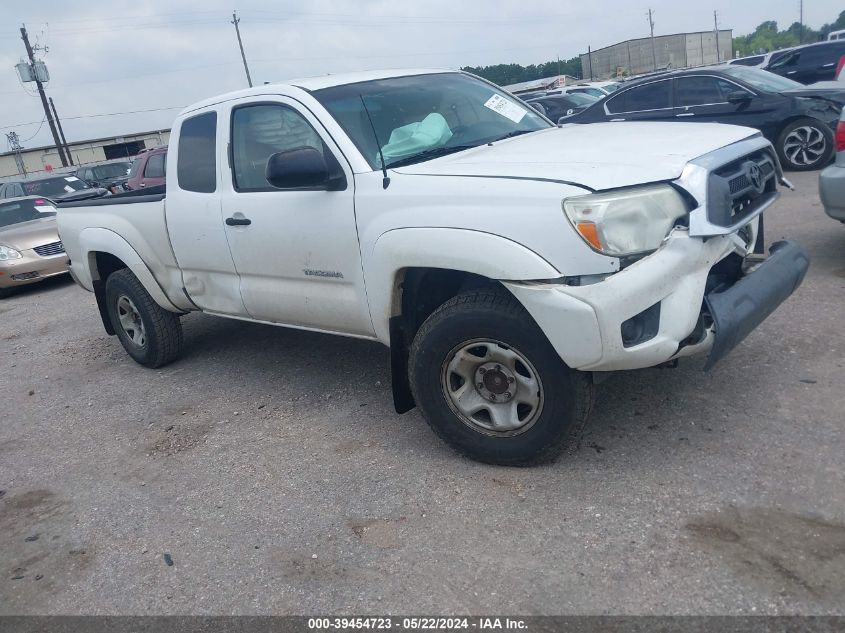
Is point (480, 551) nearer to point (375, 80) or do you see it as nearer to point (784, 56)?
point (375, 80)

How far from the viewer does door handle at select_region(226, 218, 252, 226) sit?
446cm

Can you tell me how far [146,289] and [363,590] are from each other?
3510 millimetres

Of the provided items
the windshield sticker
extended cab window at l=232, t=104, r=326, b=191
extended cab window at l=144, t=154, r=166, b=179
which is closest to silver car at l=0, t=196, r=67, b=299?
extended cab window at l=144, t=154, r=166, b=179

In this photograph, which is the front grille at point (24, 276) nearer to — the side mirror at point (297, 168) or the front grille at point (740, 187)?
the side mirror at point (297, 168)

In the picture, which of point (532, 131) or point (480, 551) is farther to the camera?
point (532, 131)

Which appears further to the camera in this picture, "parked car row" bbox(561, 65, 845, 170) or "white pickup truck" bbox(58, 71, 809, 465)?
"parked car row" bbox(561, 65, 845, 170)

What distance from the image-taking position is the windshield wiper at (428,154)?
12.8 ft

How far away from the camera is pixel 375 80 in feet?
14.7

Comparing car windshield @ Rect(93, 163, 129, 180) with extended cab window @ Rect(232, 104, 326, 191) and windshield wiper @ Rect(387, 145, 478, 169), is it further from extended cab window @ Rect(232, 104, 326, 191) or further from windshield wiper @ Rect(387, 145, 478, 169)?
windshield wiper @ Rect(387, 145, 478, 169)

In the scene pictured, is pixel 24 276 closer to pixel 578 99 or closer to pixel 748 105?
pixel 748 105

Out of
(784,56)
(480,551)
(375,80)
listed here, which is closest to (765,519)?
(480,551)

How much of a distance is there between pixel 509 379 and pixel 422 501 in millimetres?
697

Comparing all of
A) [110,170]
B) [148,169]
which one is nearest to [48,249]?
[148,169]

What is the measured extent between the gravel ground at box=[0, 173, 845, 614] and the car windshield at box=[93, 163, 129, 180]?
18783 millimetres
